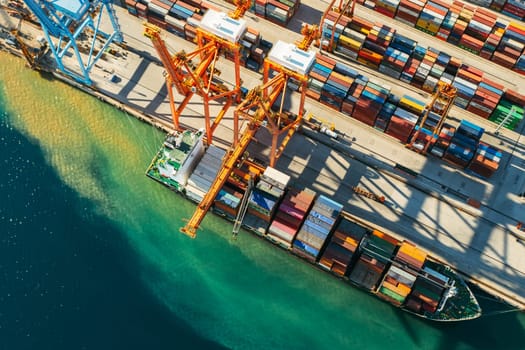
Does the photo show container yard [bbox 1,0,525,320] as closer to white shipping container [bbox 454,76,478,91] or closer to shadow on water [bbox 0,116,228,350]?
white shipping container [bbox 454,76,478,91]

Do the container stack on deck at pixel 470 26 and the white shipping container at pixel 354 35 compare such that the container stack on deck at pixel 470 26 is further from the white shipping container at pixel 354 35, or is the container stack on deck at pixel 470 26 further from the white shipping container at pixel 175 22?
the white shipping container at pixel 175 22

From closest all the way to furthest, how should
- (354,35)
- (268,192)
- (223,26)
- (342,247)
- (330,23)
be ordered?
(223,26)
(342,247)
(268,192)
(330,23)
(354,35)

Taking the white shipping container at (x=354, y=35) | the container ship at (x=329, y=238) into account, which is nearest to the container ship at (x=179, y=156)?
the container ship at (x=329, y=238)

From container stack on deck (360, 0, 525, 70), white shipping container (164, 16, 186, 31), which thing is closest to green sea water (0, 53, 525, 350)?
white shipping container (164, 16, 186, 31)

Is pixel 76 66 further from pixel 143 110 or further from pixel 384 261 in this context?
pixel 384 261

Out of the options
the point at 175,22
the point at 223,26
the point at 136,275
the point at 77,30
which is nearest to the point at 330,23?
the point at 223,26

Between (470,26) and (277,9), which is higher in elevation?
(470,26)

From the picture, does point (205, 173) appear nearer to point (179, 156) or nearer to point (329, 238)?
point (179, 156)
